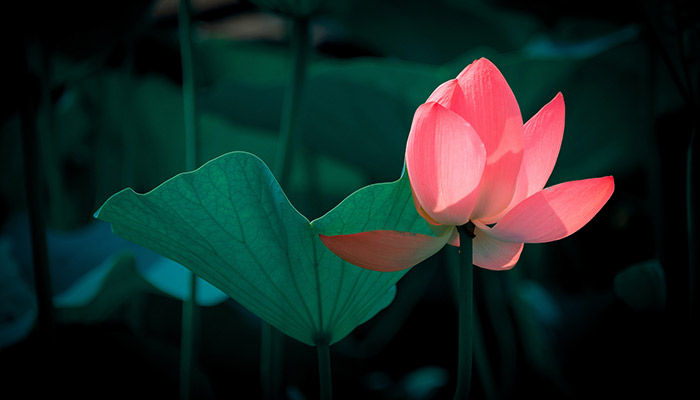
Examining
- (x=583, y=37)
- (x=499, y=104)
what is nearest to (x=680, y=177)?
(x=583, y=37)

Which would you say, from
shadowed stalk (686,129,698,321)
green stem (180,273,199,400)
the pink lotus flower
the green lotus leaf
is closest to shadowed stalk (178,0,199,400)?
green stem (180,273,199,400)

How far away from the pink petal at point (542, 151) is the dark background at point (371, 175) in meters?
0.17

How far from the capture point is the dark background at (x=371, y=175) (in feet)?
1.47

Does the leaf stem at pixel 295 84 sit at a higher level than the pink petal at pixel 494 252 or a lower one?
higher

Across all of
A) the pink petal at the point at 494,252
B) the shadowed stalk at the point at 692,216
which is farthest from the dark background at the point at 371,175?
the pink petal at the point at 494,252

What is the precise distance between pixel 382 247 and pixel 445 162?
0.15 ft

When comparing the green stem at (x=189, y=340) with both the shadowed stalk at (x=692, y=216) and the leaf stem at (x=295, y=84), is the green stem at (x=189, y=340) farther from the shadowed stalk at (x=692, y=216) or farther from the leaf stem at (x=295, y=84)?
the shadowed stalk at (x=692, y=216)

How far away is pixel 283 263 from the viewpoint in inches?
10.7

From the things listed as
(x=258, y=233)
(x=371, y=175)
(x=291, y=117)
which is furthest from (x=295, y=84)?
Result: (x=371, y=175)

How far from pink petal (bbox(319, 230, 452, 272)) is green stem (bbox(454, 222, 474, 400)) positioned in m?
0.01

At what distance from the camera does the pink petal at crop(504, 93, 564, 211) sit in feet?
0.75

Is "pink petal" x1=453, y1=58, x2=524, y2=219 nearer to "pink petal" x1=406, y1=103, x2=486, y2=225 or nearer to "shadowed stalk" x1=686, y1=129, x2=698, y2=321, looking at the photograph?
"pink petal" x1=406, y1=103, x2=486, y2=225

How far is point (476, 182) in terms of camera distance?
0.68 ft

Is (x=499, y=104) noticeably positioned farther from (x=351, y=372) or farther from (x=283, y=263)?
(x=351, y=372)
